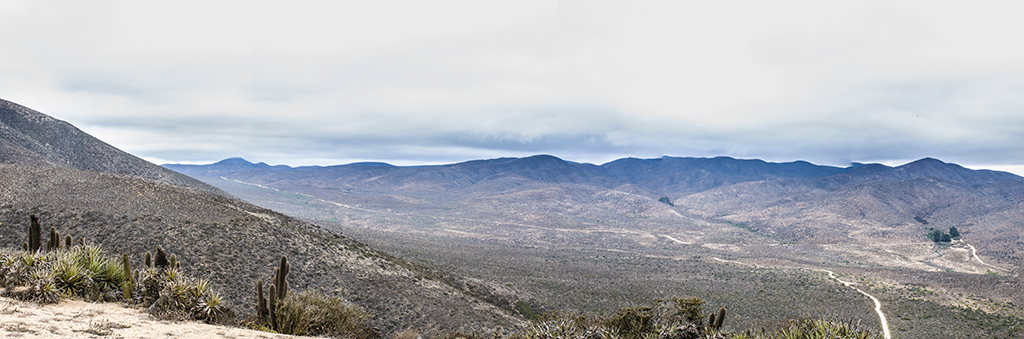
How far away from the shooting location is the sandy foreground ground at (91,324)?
312 inches

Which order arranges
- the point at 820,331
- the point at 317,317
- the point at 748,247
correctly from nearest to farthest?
the point at 820,331
the point at 317,317
the point at 748,247

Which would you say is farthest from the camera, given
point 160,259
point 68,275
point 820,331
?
point 160,259

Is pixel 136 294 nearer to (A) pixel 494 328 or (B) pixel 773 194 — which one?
(A) pixel 494 328

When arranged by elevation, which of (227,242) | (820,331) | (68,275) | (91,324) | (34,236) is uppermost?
(34,236)

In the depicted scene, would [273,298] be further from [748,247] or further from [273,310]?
[748,247]

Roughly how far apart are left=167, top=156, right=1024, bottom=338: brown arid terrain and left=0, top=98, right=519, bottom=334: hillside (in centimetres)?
564

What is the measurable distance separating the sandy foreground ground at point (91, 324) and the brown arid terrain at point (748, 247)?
675 inches

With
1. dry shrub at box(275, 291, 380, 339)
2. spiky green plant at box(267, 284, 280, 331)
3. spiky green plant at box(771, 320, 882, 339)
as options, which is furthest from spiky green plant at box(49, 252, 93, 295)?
spiky green plant at box(771, 320, 882, 339)

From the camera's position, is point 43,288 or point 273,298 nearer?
point 43,288

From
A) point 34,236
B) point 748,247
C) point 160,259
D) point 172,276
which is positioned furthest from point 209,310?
point 748,247

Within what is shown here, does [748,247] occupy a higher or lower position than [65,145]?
lower

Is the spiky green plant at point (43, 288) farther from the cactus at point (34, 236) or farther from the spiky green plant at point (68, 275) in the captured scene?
the cactus at point (34, 236)

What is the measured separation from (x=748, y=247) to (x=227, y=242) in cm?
5889

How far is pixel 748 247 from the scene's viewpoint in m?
62.5
